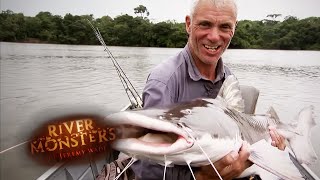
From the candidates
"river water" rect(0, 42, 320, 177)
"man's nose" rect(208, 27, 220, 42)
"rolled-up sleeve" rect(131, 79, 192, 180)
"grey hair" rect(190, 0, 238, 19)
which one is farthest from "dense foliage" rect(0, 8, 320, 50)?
"river water" rect(0, 42, 320, 177)

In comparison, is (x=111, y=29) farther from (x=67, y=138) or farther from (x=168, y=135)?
(x=168, y=135)

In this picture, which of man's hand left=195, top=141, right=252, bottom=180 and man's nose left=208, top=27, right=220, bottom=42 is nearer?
man's hand left=195, top=141, right=252, bottom=180

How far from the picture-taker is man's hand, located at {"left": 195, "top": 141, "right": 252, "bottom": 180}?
1.73 meters

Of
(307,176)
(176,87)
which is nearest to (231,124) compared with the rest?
(176,87)

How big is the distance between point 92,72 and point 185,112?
22.9m

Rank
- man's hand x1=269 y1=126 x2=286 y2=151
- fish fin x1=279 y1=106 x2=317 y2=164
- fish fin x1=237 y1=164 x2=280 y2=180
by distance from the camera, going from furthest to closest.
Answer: fish fin x1=279 y1=106 x2=317 y2=164 → man's hand x1=269 y1=126 x2=286 y2=151 → fish fin x1=237 y1=164 x2=280 y2=180

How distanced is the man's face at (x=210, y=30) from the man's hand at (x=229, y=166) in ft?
2.49

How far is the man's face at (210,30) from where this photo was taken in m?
2.23

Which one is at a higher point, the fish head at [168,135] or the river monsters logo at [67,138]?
the fish head at [168,135]

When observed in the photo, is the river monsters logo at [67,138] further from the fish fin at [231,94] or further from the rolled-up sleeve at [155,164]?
the fish fin at [231,94]

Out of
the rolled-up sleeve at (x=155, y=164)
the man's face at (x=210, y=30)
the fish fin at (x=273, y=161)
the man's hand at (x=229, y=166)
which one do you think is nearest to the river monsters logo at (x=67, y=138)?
the rolled-up sleeve at (x=155, y=164)

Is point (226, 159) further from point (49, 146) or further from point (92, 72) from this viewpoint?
point (92, 72)

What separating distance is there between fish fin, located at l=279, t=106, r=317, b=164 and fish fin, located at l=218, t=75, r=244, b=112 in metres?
0.79

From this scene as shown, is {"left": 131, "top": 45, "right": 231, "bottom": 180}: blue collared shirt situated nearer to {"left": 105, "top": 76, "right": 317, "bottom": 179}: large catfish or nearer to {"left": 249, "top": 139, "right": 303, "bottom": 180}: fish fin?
{"left": 105, "top": 76, "right": 317, "bottom": 179}: large catfish
